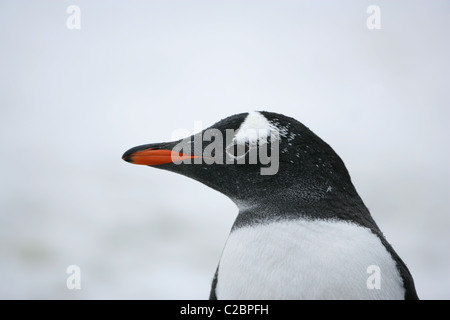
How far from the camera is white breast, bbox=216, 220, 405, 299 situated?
0.64 m

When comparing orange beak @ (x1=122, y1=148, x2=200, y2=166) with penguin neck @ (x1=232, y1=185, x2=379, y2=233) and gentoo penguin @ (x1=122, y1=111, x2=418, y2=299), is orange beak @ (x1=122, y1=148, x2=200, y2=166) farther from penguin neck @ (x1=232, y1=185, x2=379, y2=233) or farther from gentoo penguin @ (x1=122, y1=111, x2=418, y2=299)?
penguin neck @ (x1=232, y1=185, x2=379, y2=233)

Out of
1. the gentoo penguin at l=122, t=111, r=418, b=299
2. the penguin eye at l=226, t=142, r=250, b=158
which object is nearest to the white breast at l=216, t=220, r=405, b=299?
the gentoo penguin at l=122, t=111, r=418, b=299

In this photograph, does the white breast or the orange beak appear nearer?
the white breast

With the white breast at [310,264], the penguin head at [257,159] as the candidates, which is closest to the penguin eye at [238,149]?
the penguin head at [257,159]

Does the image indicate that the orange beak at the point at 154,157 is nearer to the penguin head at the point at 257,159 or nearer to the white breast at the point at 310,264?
the penguin head at the point at 257,159

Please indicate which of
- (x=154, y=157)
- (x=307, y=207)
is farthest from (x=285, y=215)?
(x=154, y=157)

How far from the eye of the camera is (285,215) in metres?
0.70

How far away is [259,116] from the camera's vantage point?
761mm

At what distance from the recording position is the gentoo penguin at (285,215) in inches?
25.3

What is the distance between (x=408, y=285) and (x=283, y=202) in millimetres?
224

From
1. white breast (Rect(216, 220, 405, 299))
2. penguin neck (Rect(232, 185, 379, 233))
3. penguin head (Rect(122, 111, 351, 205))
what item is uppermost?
penguin head (Rect(122, 111, 351, 205))
